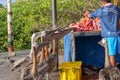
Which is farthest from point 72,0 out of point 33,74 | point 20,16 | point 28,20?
point 33,74

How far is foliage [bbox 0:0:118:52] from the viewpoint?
15328 millimetres

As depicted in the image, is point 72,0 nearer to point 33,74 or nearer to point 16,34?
point 16,34

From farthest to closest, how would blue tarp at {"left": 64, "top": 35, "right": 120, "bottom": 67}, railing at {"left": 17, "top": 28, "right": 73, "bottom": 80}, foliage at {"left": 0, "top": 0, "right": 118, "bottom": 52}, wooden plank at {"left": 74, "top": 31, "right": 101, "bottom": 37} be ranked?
1. foliage at {"left": 0, "top": 0, "right": 118, "bottom": 52}
2. blue tarp at {"left": 64, "top": 35, "right": 120, "bottom": 67}
3. wooden plank at {"left": 74, "top": 31, "right": 101, "bottom": 37}
4. railing at {"left": 17, "top": 28, "right": 73, "bottom": 80}

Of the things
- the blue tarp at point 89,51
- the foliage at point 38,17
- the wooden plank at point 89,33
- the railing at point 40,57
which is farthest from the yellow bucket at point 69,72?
the foliage at point 38,17

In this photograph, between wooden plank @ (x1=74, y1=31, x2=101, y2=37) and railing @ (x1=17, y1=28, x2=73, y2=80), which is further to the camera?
wooden plank @ (x1=74, y1=31, x2=101, y2=37)

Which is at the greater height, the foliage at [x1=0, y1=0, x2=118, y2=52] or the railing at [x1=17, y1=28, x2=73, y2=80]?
the foliage at [x1=0, y1=0, x2=118, y2=52]

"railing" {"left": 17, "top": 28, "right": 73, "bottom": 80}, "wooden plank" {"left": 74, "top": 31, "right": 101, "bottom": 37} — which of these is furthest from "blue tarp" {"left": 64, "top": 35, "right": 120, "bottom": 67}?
"railing" {"left": 17, "top": 28, "right": 73, "bottom": 80}

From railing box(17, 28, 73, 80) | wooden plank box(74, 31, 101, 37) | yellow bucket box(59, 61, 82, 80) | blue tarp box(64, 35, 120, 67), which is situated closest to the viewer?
railing box(17, 28, 73, 80)

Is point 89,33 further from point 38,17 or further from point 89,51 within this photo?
point 38,17

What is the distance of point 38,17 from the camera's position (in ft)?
55.2

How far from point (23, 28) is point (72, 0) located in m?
2.67

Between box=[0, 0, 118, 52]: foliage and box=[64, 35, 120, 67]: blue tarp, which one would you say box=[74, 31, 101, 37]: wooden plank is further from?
box=[0, 0, 118, 52]: foliage

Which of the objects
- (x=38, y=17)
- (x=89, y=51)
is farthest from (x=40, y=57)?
(x=38, y=17)

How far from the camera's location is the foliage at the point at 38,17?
15.3 meters
